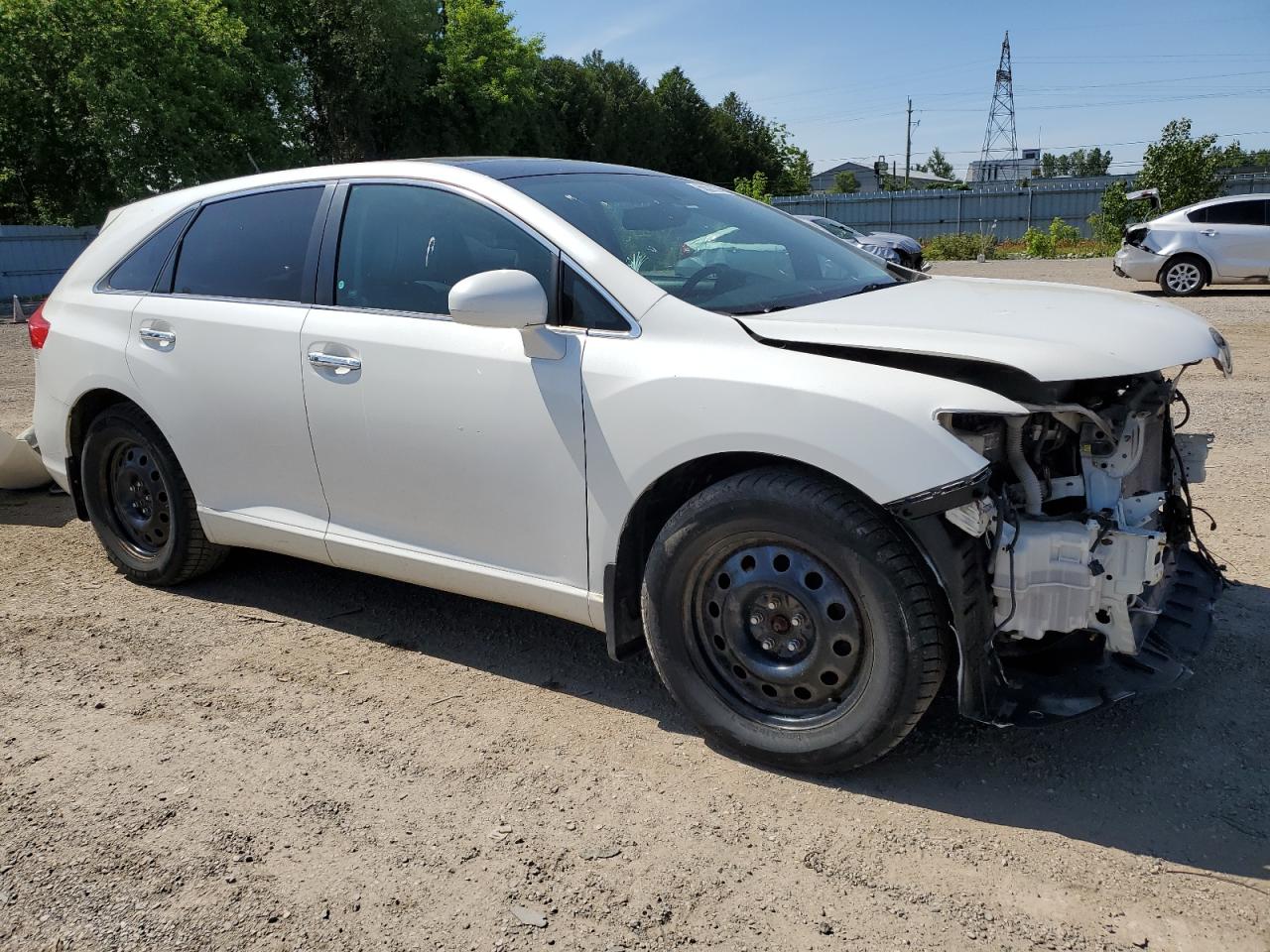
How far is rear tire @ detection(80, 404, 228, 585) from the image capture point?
454 cm

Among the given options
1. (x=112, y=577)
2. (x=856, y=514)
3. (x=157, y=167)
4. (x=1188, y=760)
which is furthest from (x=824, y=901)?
(x=157, y=167)

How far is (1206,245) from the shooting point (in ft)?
53.2

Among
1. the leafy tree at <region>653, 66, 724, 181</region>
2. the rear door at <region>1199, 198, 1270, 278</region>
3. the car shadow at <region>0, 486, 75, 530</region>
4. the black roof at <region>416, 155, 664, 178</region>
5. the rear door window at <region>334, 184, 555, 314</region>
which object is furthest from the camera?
the leafy tree at <region>653, 66, 724, 181</region>

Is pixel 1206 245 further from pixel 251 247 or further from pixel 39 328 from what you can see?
pixel 39 328

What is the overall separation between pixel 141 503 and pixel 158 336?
0.85 meters

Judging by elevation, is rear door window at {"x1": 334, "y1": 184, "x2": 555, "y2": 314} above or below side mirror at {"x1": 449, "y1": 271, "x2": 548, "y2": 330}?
above

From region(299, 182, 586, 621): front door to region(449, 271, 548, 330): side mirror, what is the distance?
153 mm

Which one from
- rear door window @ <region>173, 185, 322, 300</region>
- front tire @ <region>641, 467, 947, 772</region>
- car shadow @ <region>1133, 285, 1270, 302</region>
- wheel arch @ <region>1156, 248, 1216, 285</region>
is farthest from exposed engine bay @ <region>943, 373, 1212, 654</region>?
wheel arch @ <region>1156, 248, 1216, 285</region>

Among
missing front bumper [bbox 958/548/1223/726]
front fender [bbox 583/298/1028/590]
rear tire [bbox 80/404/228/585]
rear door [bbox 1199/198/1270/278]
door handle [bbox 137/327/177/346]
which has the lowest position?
missing front bumper [bbox 958/548/1223/726]

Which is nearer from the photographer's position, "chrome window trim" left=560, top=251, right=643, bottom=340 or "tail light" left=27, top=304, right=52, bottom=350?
"chrome window trim" left=560, top=251, right=643, bottom=340

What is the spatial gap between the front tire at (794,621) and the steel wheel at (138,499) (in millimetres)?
2573

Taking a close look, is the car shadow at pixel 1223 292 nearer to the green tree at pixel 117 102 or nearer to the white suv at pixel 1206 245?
the white suv at pixel 1206 245

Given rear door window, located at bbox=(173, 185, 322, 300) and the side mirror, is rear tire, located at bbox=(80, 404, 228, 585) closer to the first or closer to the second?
rear door window, located at bbox=(173, 185, 322, 300)

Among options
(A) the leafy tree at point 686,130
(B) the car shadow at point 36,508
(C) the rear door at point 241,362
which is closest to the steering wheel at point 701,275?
(C) the rear door at point 241,362
